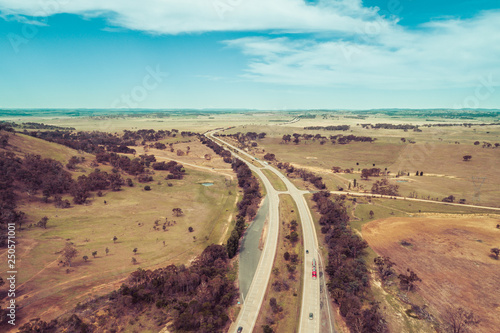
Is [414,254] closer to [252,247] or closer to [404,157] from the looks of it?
[252,247]

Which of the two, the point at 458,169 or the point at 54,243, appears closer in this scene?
the point at 54,243

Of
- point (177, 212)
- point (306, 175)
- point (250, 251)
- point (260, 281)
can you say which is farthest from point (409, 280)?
point (306, 175)

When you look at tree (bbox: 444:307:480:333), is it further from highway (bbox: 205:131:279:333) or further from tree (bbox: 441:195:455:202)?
tree (bbox: 441:195:455:202)

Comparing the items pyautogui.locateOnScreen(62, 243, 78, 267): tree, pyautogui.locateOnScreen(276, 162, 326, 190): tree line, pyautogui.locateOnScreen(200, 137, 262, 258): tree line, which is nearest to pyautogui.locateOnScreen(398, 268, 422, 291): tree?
pyautogui.locateOnScreen(200, 137, 262, 258): tree line

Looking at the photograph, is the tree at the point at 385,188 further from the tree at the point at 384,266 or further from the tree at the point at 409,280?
the tree at the point at 409,280

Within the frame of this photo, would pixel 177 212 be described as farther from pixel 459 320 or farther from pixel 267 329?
pixel 459 320

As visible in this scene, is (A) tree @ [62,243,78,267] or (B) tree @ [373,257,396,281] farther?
Answer: (B) tree @ [373,257,396,281]

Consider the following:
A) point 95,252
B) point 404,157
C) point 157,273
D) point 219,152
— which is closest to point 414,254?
point 157,273
